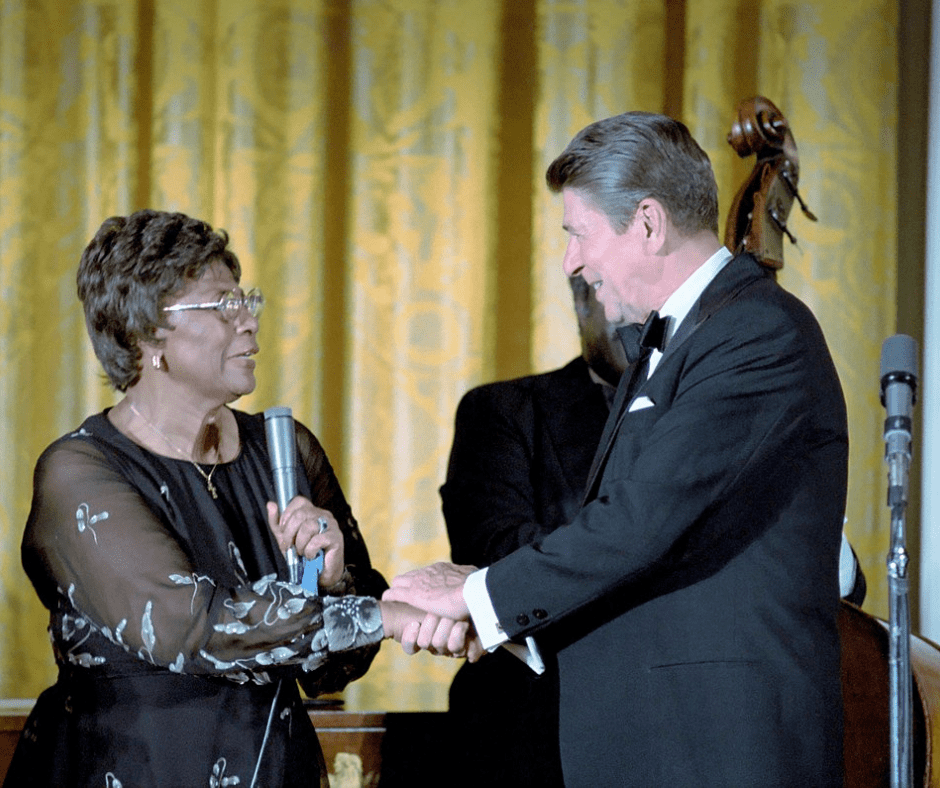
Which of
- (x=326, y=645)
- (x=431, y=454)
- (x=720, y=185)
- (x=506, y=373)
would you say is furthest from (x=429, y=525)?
(x=326, y=645)

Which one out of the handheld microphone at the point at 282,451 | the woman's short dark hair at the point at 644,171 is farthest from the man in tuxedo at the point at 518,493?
A: the woman's short dark hair at the point at 644,171

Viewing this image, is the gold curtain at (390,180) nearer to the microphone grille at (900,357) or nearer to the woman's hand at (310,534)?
the woman's hand at (310,534)

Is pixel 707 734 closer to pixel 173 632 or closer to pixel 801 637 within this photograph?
pixel 801 637

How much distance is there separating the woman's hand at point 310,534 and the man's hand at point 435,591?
11cm

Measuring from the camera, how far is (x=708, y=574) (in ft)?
6.28

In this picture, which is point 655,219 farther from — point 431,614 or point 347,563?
point 347,563

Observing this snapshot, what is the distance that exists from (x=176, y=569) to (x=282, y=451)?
1.15 feet

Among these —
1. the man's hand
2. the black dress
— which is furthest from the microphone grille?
the black dress

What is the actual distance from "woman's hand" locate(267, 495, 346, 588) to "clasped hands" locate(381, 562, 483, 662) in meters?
0.11

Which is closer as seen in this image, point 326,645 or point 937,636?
point 326,645

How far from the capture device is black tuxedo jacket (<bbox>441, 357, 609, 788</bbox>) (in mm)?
2766

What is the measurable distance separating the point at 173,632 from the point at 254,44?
2261mm

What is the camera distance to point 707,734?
6.17 ft

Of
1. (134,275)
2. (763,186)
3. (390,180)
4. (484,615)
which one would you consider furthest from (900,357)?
(390,180)
